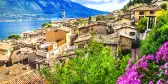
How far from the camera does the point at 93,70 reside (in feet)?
34.3

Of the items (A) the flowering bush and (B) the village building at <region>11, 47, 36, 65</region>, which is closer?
(A) the flowering bush

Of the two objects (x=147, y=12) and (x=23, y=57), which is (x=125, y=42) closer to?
(x=147, y=12)

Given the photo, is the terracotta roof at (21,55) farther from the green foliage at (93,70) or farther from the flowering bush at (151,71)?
the flowering bush at (151,71)

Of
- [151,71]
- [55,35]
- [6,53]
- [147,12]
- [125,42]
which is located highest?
[147,12]

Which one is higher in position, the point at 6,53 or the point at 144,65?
the point at 144,65

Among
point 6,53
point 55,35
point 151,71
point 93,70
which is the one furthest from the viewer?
point 55,35

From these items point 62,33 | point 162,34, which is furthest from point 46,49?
point 162,34

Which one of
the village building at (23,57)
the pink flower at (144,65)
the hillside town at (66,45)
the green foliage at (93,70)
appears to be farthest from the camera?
the village building at (23,57)

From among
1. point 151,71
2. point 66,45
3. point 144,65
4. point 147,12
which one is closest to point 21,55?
point 66,45

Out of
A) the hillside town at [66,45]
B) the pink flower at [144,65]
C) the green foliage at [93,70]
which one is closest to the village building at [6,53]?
the hillside town at [66,45]

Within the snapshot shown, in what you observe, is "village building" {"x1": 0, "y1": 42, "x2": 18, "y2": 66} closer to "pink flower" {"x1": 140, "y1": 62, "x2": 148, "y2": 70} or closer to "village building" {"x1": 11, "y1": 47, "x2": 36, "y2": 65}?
"village building" {"x1": 11, "y1": 47, "x2": 36, "y2": 65}

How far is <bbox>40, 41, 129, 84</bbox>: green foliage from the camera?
10336 mm

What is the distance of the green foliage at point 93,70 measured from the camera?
10336mm

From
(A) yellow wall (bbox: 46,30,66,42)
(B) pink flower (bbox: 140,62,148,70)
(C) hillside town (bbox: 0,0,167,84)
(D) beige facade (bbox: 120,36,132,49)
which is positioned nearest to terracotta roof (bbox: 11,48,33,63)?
(C) hillside town (bbox: 0,0,167,84)
